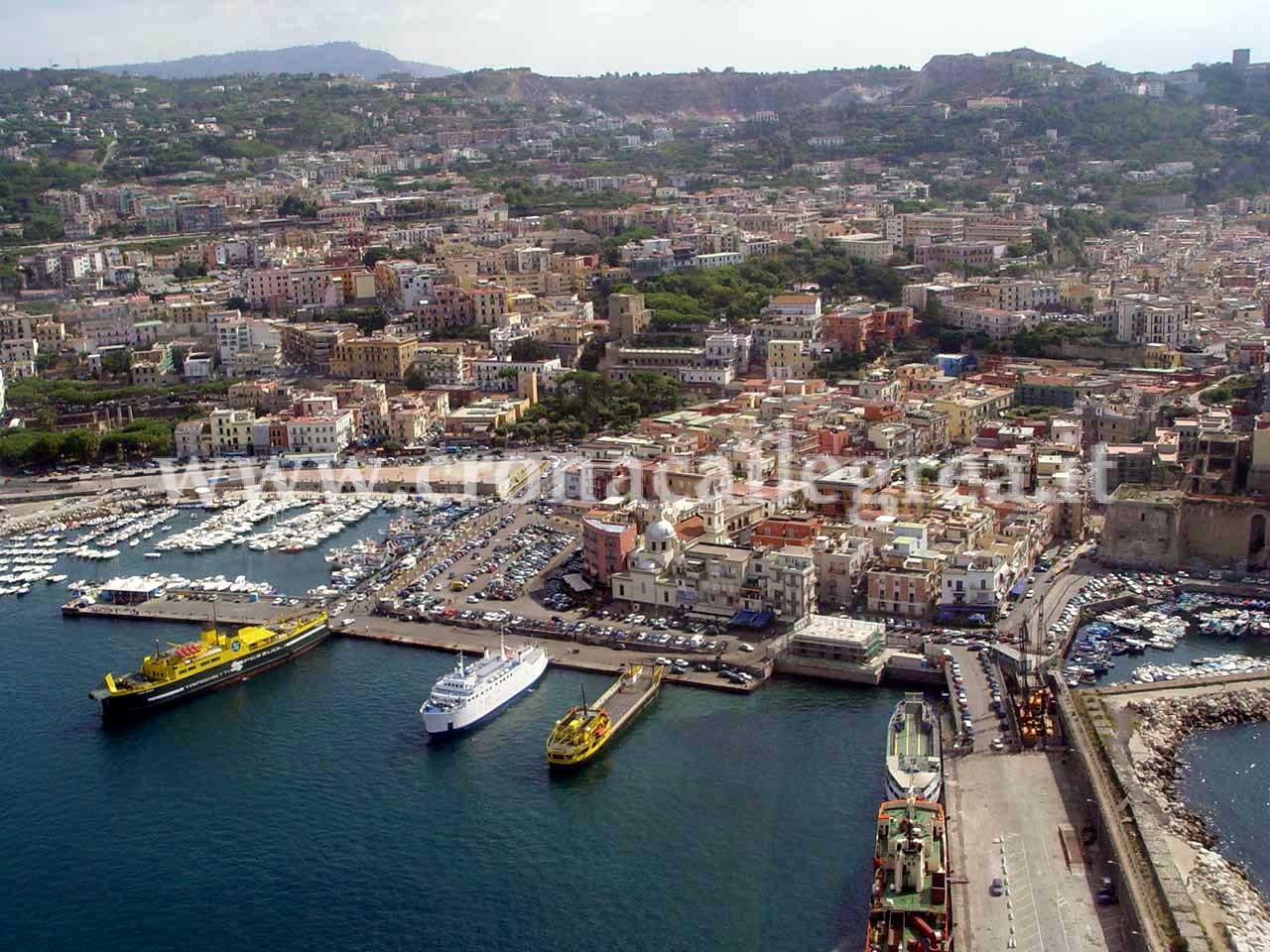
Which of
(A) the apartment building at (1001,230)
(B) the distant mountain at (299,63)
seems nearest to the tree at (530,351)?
(A) the apartment building at (1001,230)

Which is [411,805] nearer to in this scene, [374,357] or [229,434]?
[229,434]

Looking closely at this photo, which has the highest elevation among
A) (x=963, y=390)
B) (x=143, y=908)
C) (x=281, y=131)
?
(x=281, y=131)

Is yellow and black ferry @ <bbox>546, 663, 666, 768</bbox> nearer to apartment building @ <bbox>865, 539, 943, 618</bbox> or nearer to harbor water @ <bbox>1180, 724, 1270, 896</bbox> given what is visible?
apartment building @ <bbox>865, 539, 943, 618</bbox>

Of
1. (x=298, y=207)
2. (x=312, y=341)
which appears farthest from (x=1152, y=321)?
(x=298, y=207)

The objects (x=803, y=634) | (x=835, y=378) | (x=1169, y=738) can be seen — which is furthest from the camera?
(x=835, y=378)

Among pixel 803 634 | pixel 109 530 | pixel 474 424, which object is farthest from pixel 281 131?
pixel 803 634

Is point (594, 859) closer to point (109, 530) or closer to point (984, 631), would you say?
point (984, 631)
